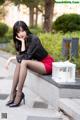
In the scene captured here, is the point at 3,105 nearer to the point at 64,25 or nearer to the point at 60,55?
the point at 60,55

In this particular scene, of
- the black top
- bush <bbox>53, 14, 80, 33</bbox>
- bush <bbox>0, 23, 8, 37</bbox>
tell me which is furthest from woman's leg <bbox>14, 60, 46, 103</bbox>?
bush <bbox>0, 23, 8, 37</bbox>

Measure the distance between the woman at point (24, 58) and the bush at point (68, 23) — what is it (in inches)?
461

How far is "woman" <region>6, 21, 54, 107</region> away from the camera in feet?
24.8

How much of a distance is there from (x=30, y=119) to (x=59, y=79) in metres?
1.13

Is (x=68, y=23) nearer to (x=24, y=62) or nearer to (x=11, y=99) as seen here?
(x=24, y=62)

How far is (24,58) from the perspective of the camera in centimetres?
780

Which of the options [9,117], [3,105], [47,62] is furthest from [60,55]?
[9,117]

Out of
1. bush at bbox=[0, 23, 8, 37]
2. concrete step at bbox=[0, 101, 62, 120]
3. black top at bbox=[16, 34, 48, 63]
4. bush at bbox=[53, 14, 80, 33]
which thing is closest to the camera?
concrete step at bbox=[0, 101, 62, 120]

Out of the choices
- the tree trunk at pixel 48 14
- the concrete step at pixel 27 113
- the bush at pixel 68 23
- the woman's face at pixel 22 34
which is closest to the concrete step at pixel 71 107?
the concrete step at pixel 27 113

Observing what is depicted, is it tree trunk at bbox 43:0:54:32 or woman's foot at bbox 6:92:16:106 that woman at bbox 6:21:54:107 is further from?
tree trunk at bbox 43:0:54:32

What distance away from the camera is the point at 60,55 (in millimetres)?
9609

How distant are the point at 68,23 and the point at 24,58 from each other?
1211cm

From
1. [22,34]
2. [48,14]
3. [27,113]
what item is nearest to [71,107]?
[27,113]

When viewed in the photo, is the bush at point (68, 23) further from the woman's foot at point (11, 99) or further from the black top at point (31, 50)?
the woman's foot at point (11, 99)
